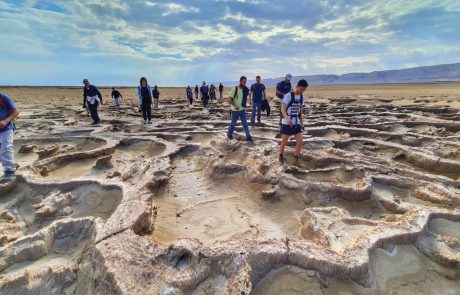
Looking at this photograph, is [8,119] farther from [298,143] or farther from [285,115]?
[298,143]

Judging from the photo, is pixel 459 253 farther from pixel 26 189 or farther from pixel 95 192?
pixel 26 189

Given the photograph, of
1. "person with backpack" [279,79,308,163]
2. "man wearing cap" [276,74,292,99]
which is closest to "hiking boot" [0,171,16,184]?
"person with backpack" [279,79,308,163]

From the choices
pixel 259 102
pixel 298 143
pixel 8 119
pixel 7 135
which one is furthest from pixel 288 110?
pixel 7 135

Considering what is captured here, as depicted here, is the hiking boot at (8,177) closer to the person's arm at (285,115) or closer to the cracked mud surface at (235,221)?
the cracked mud surface at (235,221)

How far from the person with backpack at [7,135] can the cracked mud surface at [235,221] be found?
330 millimetres

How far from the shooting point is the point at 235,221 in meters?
4.82

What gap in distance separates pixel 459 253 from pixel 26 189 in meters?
6.78

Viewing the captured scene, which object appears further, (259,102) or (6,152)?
(259,102)

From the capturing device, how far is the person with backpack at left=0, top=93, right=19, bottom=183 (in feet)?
19.8

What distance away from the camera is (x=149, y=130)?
38.0 ft

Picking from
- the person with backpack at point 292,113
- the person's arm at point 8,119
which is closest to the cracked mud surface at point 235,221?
the person with backpack at point 292,113

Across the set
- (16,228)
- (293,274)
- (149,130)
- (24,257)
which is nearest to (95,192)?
(16,228)

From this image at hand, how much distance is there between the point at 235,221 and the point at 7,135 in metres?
4.80

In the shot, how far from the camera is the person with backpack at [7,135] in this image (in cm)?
602
